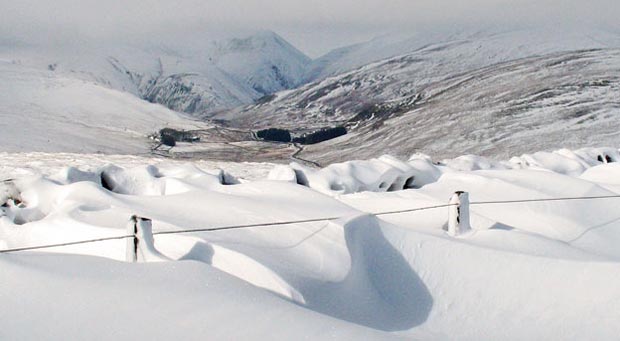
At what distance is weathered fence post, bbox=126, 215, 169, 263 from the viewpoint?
261 inches

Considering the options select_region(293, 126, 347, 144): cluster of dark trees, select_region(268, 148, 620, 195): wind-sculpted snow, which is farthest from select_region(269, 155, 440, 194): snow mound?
select_region(293, 126, 347, 144): cluster of dark trees

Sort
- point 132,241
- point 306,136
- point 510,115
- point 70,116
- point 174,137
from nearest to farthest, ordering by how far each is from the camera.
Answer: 1. point 132,241
2. point 510,115
3. point 174,137
4. point 70,116
5. point 306,136

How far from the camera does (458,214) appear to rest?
29.4 feet

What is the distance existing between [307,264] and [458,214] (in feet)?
9.65

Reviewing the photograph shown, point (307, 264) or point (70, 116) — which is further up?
point (307, 264)

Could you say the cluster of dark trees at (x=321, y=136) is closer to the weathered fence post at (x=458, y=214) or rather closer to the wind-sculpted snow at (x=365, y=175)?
the wind-sculpted snow at (x=365, y=175)

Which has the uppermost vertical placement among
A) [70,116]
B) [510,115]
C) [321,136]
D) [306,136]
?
[510,115]

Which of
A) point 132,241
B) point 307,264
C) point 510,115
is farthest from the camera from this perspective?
point 510,115

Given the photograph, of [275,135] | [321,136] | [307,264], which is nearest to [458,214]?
[307,264]

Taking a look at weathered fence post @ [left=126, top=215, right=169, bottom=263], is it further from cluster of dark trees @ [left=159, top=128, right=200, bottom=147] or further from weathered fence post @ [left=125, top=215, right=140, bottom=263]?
cluster of dark trees @ [left=159, top=128, right=200, bottom=147]

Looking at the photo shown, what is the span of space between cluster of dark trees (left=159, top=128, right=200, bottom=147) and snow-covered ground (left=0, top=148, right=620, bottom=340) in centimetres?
7399

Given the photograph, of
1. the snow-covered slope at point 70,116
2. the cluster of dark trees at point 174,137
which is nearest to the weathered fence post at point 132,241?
the snow-covered slope at point 70,116

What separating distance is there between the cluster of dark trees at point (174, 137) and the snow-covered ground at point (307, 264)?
7399 centimetres

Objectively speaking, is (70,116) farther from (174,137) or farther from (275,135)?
(275,135)
